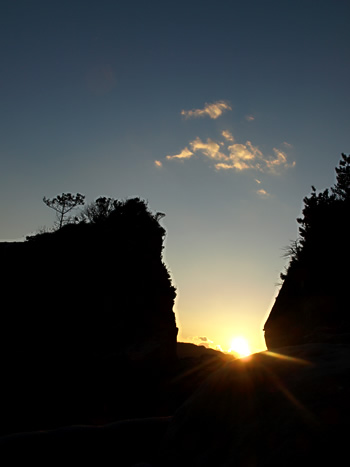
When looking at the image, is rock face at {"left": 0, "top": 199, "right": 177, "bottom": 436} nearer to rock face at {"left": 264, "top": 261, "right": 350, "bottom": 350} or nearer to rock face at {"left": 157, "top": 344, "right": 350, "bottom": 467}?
rock face at {"left": 264, "top": 261, "right": 350, "bottom": 350}

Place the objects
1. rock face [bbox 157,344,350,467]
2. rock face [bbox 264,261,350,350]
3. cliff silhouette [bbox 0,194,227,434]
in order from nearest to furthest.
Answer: rock face [bbox 157,344,350,467] → cliff silhouette [bbox 0,194,227,434] → rock face [bbox 264,261,350,350]

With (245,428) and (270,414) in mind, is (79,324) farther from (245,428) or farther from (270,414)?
(270,414)

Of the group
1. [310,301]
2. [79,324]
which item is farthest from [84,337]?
[310,301]

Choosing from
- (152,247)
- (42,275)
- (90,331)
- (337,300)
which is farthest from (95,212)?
(337,300)

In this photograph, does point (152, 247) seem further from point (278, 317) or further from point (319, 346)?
point (319, 346)

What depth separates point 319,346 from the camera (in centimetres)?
309

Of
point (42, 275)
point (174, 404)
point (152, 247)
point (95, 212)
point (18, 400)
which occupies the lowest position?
point (174, 404)

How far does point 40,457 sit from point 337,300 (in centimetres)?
2142

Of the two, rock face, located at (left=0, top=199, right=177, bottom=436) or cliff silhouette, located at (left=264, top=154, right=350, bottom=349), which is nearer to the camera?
rock face, located at (left=0, top=199, right=177, bottom=436)

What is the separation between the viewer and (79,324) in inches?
790

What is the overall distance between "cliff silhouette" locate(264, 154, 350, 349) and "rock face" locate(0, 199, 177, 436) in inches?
411

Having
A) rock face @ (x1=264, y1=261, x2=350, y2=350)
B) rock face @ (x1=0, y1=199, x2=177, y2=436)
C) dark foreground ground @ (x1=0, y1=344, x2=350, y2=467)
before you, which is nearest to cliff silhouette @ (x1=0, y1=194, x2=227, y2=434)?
rock face @ (x1=0, y1=199, x2=177, y2=436)

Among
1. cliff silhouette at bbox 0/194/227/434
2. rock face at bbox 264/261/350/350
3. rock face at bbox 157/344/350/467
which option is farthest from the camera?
rock face at bbox 264/261/350/350

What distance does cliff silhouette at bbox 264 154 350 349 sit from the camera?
2002 cm
